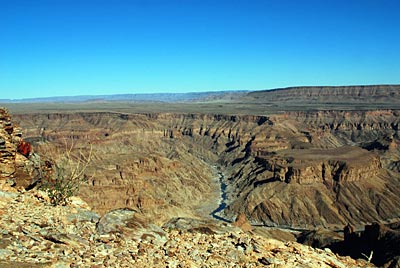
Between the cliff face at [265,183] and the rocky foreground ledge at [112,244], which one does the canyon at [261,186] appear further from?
the rocky foreground ledge at [112,244]

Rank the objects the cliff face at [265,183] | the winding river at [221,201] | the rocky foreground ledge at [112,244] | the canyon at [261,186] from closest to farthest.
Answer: the rocky foreground ledge at [112,244], the canyon at [261,186], the cliff face at [265,183], the winding river at [221,201]

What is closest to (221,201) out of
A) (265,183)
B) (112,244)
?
(265,183)

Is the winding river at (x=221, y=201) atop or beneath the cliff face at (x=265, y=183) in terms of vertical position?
beneath

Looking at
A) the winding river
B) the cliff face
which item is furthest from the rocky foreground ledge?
the winding river

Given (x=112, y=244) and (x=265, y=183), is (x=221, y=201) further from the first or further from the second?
(x=112, y=244)

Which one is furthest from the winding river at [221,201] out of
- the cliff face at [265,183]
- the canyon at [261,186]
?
the cliff face at [265,183]

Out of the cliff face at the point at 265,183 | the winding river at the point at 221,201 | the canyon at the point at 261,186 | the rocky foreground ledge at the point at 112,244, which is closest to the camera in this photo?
the rocky foreground ledge at the point at 112,244

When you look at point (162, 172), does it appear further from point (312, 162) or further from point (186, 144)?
point (186, 144)

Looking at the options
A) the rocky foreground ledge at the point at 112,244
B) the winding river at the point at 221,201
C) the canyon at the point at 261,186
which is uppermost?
the rocky foreground ledge at the point at 112,244
